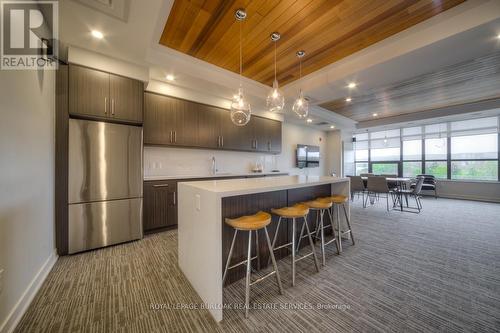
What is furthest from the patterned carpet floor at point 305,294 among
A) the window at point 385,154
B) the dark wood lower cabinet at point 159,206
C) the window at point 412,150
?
the window at point 385,154

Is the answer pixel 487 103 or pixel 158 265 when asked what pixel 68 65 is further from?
pixel 487 103

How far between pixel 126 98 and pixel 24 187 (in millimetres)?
1653

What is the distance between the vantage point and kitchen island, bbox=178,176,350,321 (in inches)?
54.7

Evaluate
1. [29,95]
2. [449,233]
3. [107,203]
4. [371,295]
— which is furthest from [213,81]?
[449,233]

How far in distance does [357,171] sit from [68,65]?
32.7 ft

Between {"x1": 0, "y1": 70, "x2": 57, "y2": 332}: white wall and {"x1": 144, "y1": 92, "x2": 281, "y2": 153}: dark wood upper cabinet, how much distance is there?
126 centimetres

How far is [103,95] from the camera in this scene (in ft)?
8.43

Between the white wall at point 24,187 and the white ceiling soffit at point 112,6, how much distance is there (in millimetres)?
885

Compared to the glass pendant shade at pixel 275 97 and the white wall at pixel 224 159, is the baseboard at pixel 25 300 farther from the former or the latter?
the glass pendant shade at pixel 275 97

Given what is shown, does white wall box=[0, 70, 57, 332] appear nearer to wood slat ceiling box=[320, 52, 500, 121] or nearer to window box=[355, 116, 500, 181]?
wood slat ceiling box=[320, 52, 500, 121]

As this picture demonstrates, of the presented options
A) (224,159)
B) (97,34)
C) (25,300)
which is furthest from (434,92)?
(25,300)

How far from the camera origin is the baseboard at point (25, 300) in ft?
4.22

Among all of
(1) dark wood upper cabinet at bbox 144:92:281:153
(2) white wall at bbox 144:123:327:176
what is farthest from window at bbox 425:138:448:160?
(1) dark wood upper cabinet at bbox 144:92:281:153

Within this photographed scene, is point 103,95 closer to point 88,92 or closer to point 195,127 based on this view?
point 88,92
